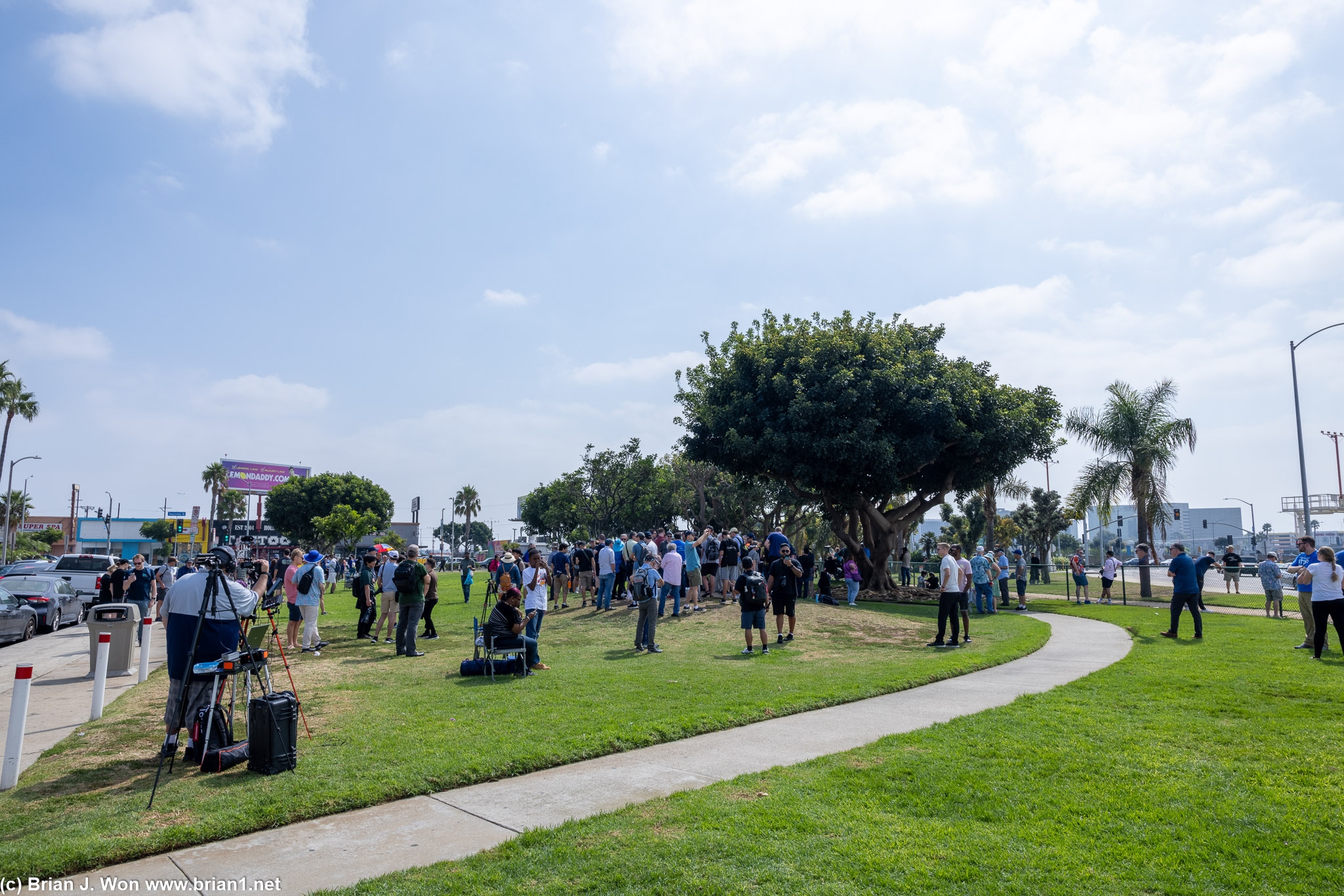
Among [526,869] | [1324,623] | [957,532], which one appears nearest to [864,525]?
[1324,623]

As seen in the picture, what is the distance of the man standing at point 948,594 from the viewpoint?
45.9ft

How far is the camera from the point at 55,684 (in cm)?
1167

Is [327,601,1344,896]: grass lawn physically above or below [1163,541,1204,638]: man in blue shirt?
below

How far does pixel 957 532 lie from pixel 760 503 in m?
23.6

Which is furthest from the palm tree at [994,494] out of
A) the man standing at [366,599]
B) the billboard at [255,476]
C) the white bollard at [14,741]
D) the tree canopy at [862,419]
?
the billboard at [255,476]

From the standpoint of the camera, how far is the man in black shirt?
432 inches

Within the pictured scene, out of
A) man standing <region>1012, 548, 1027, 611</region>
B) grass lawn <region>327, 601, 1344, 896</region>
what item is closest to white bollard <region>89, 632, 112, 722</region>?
grass lawn <region>327, 601, 1344, 896</region>

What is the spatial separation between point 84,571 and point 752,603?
23654 mm

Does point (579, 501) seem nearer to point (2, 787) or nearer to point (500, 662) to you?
point (500, 662)

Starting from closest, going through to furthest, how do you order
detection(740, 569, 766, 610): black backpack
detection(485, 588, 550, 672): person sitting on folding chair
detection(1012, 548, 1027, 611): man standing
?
1. detection(485, 588, 550, 672): person sitting on folding chair
2. detection(740, 569, 766, 610): black backpack
3. detection(1012, 548, 1027, 611): man standing

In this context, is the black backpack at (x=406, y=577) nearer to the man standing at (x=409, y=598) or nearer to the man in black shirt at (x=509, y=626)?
the man standing at (x=409, y=598)

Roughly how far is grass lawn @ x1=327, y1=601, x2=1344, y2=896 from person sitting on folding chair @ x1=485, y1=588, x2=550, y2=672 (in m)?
5.68

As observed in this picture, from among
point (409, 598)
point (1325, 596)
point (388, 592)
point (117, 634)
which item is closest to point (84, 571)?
point (117, 634)

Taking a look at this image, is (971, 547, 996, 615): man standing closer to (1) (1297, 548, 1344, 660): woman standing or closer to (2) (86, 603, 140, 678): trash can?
(1) (1297, 548, 1344, 660): woman standing
